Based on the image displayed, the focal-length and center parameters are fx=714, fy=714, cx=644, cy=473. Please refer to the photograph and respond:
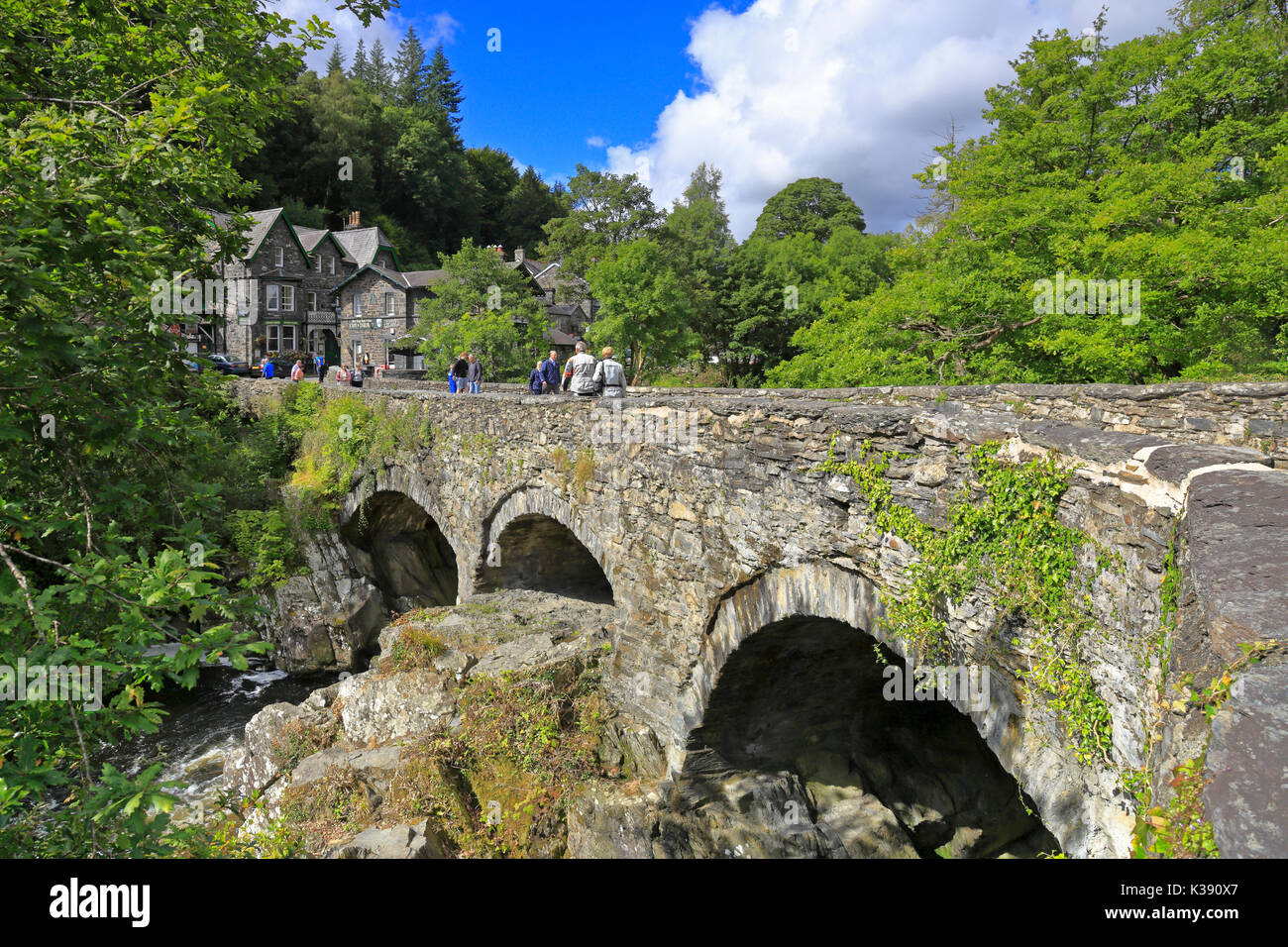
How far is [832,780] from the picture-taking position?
9.22m

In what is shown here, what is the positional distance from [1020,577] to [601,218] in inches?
1593

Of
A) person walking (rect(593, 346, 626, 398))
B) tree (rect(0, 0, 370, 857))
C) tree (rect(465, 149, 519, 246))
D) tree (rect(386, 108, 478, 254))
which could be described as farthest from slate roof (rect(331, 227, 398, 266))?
tree (rect(0, 0, 370, 857))

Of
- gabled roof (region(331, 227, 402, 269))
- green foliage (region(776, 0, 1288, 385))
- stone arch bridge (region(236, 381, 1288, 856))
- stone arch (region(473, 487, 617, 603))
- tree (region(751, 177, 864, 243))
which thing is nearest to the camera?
stone arch bridge (region(236, 381, 1288, 856))

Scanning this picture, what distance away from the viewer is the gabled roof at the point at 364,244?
1844 inches

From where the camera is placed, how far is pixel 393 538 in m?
18.9

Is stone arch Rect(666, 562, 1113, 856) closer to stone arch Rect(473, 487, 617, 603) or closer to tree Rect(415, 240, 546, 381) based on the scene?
stone arch Rect(473, 487, 617, 603)

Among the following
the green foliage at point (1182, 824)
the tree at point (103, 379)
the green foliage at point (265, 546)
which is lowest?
the green foliage at point (265, 546)

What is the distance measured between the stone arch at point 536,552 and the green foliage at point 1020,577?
6223 mm

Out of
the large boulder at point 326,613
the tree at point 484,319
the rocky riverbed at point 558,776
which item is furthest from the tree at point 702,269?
the rocky riverbed at point 558,776

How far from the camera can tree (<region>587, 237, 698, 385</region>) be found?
33719 mm

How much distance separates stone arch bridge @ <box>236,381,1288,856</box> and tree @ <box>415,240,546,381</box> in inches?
521

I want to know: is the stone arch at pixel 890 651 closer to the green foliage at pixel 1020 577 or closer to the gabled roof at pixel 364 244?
the green foliage at pixel 1020 577
